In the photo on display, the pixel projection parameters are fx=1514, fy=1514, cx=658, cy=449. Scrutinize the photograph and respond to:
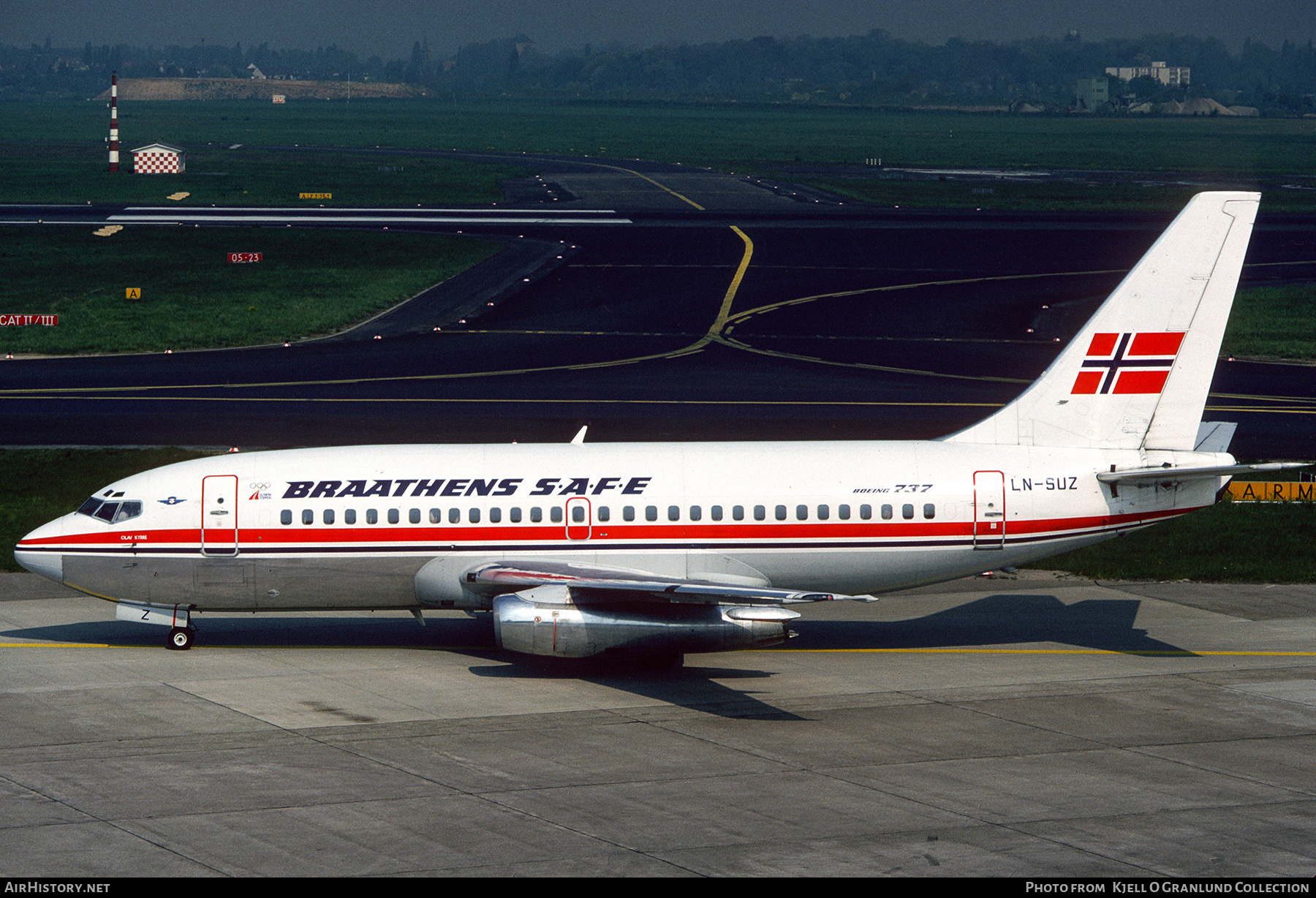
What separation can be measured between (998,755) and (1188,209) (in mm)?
12670

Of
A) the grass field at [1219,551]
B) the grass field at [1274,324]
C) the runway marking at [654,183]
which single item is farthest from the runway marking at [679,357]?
the runway marking at [654,183]

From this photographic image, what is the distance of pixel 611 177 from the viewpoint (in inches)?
5866

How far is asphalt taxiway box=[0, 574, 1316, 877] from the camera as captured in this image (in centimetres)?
1991

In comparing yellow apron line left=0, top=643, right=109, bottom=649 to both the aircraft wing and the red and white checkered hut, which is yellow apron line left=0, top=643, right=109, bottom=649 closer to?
the aircraft wing

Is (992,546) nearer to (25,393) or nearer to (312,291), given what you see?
(25,393)

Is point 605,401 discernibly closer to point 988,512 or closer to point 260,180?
point 988,512

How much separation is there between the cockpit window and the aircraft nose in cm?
72

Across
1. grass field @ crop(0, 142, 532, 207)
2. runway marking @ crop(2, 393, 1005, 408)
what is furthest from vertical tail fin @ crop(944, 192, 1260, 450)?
grass field @ crop(0, 142, 532, 207)

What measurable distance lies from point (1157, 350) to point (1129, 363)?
2.04ft

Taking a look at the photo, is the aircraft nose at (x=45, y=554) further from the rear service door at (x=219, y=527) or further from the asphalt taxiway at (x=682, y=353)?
the asphalt taxiway at (x=682, y=353)

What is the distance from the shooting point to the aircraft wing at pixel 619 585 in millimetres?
26188

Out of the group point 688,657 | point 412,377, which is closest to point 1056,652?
point 688,657

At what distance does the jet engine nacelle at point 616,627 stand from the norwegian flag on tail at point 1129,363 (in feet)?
28.1

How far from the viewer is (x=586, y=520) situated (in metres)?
29.7
